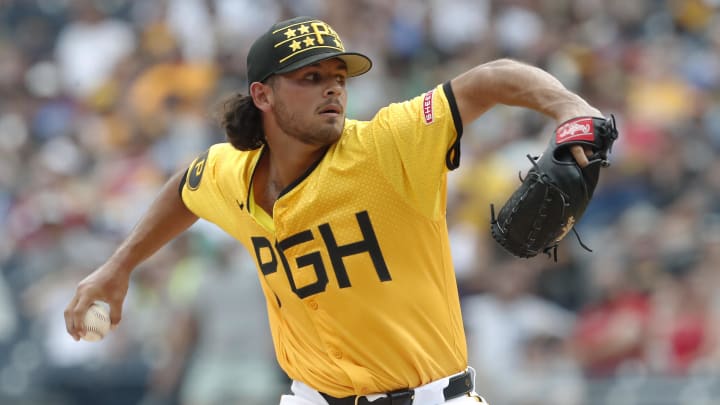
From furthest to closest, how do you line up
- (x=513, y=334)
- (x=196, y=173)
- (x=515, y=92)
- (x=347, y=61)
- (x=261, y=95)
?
(x=513, y=334)
(x=196, y=173)
(x=261, y=95)
(x=347, y=61)
(x=515, y=92)

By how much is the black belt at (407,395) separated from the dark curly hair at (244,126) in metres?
1.14

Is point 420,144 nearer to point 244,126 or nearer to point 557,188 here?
point 557,188

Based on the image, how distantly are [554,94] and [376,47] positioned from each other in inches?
300

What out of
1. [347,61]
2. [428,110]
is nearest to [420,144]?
[428,110]

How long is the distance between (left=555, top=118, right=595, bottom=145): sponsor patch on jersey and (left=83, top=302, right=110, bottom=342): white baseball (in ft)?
7.88

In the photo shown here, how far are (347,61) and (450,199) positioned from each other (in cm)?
516

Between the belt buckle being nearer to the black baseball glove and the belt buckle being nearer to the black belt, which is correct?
the black belt

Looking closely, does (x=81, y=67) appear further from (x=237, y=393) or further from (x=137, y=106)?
(x=237, y=393)

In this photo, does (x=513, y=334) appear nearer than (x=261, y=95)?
No

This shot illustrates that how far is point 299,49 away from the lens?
4523 mm

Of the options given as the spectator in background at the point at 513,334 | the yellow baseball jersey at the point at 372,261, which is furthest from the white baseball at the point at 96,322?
the spectator in background at the point at 513,334

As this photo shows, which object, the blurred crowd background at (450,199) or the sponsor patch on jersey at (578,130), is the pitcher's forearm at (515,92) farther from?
the blurred crowd background at (450,199)

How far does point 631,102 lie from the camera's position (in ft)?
32.6

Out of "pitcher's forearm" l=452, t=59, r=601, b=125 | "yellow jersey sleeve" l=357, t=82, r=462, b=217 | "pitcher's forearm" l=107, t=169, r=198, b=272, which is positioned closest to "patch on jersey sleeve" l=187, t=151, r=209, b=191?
"pitcher's forearm" l=107, t=169, r=198, b=272
